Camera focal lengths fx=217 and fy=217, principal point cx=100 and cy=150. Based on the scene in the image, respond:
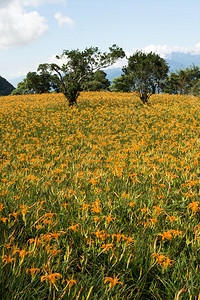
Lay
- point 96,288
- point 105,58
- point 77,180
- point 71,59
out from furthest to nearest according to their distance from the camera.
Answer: point 71,59 < point 105,58 < point 77,180 < point 96,288

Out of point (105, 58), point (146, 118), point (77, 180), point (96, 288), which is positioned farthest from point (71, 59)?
point (96, 288)

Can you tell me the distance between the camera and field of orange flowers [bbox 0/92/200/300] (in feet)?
5.34

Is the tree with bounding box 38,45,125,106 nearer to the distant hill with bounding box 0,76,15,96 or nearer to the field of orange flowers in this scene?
the field of orange flowers

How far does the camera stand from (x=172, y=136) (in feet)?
21.4

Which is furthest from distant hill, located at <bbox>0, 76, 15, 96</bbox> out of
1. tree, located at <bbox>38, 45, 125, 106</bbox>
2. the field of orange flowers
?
the field of orange flowers

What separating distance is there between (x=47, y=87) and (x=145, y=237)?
45890 millimetres

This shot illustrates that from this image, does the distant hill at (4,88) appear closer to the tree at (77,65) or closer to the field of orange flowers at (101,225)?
the tree at (77,65)

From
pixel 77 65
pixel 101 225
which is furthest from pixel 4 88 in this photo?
pixel 101 225

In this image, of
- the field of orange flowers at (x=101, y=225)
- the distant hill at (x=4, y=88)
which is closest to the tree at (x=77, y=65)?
the field of orange flowers at (x=101, y=225)

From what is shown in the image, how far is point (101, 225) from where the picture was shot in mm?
2373

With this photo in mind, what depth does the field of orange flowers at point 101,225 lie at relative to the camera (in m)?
1.63

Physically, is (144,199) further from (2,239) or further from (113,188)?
(2,239)

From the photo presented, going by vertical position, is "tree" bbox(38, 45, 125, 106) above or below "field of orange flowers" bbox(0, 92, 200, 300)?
above

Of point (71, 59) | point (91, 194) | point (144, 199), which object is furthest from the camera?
point (71, 59)
